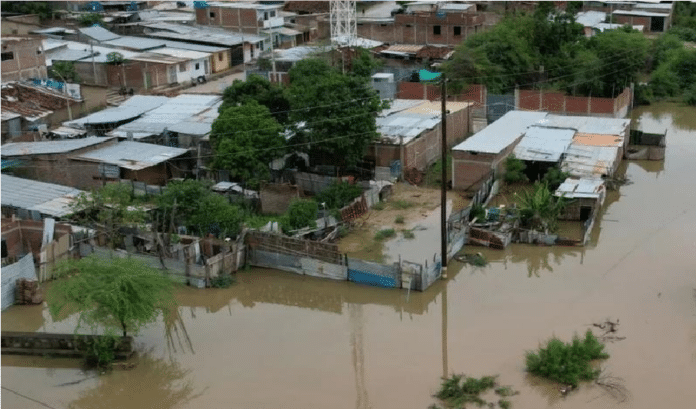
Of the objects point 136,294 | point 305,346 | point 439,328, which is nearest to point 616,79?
point 439,328

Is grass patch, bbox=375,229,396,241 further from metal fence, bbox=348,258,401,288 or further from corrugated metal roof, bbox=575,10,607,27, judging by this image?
corrugated metal roof, bbox=575,10,607,27

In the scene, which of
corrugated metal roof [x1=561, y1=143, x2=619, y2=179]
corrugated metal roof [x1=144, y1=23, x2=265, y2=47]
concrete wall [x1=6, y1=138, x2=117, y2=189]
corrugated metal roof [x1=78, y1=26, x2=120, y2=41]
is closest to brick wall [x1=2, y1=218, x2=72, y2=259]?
concrete wall [x1=6, y1=138, x2=117, y2=189]

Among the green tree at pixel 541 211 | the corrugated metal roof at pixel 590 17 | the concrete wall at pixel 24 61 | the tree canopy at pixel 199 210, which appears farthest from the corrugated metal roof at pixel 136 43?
the green tree at pixel 541 211

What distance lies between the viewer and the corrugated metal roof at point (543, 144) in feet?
65.5

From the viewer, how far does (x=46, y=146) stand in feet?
68.9

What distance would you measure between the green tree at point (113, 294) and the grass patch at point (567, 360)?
591cm

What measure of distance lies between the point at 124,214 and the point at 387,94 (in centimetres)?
1303

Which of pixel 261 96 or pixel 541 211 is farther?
pixel 261 96

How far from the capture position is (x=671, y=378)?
474 inches

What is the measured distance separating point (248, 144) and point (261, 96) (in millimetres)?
2836

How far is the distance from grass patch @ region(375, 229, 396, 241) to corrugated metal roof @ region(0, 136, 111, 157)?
8.20 meters

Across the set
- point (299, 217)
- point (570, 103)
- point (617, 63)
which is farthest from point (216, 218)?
point (617, 63)

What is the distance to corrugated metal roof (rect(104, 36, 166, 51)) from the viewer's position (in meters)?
33.7

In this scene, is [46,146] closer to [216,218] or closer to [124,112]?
[124,112]
